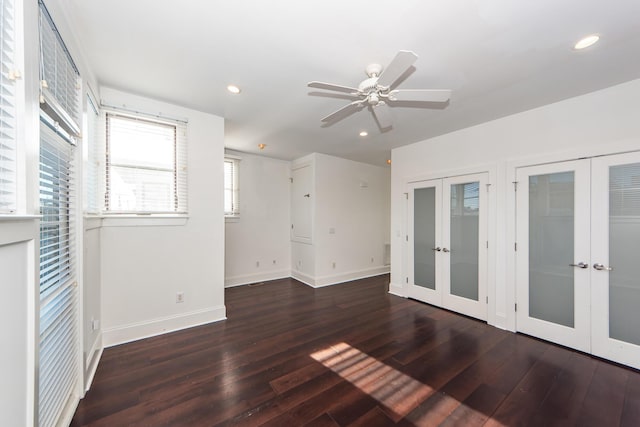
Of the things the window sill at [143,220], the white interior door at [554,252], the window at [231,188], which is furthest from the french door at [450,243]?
the window sill at [143,220]

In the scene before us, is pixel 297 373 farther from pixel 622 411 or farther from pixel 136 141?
pixel 136 141

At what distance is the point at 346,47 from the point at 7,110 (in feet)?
6.47

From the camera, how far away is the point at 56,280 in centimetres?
151

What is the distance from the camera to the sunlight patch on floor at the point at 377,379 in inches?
73.1

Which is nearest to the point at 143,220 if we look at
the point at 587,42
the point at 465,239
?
the point at 465,239

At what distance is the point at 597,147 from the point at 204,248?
15.2ft

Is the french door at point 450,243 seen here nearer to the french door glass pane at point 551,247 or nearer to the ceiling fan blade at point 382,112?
the french door glass pane at point 551,247

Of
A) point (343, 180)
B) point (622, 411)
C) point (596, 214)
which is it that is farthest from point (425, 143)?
point (622, 411)

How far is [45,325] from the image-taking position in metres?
1.31

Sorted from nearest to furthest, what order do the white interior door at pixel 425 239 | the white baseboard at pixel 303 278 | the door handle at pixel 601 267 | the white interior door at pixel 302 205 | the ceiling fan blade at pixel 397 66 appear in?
the ceiling fan blade at pixel 397 66
the door handle at pixel 601 267
the white interior door at pixel 425 239
the white baseboard at pixel 303 278
the white interior door at pixel 302 205

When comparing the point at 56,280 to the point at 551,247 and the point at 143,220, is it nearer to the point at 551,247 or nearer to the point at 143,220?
the point at 143,220

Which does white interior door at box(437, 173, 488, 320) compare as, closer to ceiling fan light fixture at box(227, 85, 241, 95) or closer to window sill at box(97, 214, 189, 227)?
ceiling fan light fixture at box(227, 85, 241, 95)

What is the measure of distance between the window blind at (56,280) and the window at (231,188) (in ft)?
10.00

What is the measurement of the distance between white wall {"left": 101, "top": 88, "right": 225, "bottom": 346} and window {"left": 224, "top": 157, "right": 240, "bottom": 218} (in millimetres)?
1675
